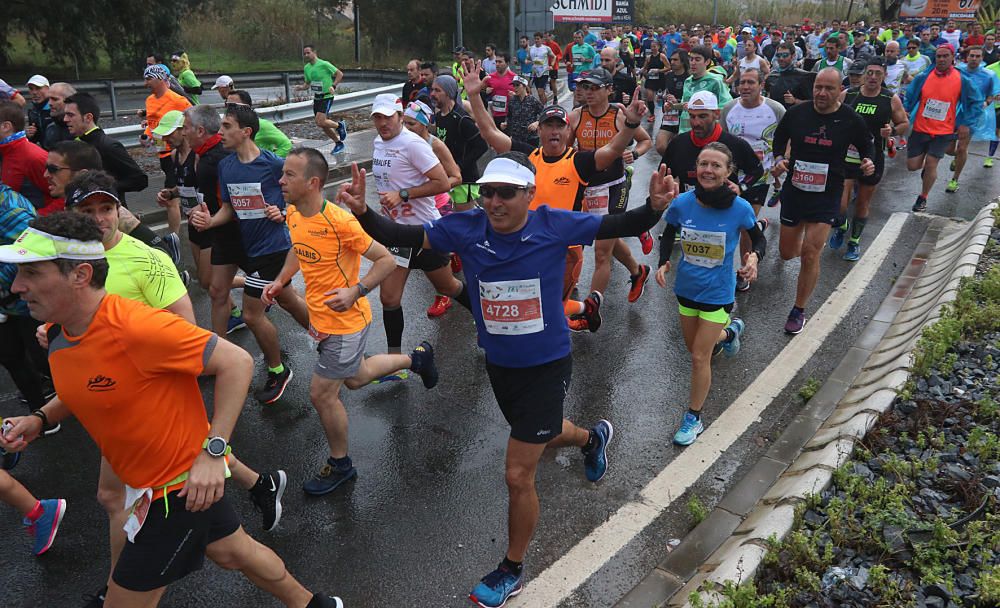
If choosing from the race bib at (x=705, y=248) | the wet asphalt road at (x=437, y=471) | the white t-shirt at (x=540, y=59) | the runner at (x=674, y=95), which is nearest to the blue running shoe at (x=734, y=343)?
the wet asphalt road at (x=437, y=471)

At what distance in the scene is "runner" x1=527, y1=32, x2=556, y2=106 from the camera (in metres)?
20.4

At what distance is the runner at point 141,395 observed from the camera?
103 inches

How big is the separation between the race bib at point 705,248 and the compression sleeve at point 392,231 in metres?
2.16

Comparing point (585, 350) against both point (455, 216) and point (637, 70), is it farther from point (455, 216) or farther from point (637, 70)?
point (637, 70)

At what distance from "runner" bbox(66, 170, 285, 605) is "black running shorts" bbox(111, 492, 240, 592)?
2.14ft

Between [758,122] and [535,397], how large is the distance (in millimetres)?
5583

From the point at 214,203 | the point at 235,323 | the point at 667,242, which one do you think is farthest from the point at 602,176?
the point at 235,323

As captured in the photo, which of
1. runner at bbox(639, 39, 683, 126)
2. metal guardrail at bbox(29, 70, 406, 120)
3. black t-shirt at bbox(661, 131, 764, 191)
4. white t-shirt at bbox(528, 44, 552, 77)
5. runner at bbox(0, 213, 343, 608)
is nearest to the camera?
runner at bbox(0, 213, 343, 608)

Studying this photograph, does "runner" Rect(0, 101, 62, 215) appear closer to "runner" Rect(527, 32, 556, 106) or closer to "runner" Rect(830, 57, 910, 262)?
"runner" Rect(830, 57, 910, 262)

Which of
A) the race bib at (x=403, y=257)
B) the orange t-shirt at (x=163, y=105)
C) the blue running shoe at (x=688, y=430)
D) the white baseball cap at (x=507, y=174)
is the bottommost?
the blue running shoe at (x=688, y=430)

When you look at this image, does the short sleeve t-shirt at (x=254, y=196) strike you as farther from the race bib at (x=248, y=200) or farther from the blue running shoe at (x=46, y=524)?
the blue running shoe at (x=46, y=524)

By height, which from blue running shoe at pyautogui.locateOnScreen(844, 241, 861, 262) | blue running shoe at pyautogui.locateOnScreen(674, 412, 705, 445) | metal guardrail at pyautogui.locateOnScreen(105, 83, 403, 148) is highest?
metal guardrail at pyautogui.locateOnScreen(105, 83, 403, 148)

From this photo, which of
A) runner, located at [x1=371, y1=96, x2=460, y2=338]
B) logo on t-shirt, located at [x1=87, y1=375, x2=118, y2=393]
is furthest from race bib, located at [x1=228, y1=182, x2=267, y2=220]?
logo on t-shirt, located at [x1=87, y1=375, x2=118, y2=393]

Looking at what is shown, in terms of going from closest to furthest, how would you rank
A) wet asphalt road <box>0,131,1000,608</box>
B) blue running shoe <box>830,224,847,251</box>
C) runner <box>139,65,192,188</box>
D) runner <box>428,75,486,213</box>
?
wet asphalt road <box>0,131,1000,608</box> → runner <box>428,75,486,213</box> → blue running shoe <box>830,224,847,251</box> → runner <box>139,65,192,188</box>
